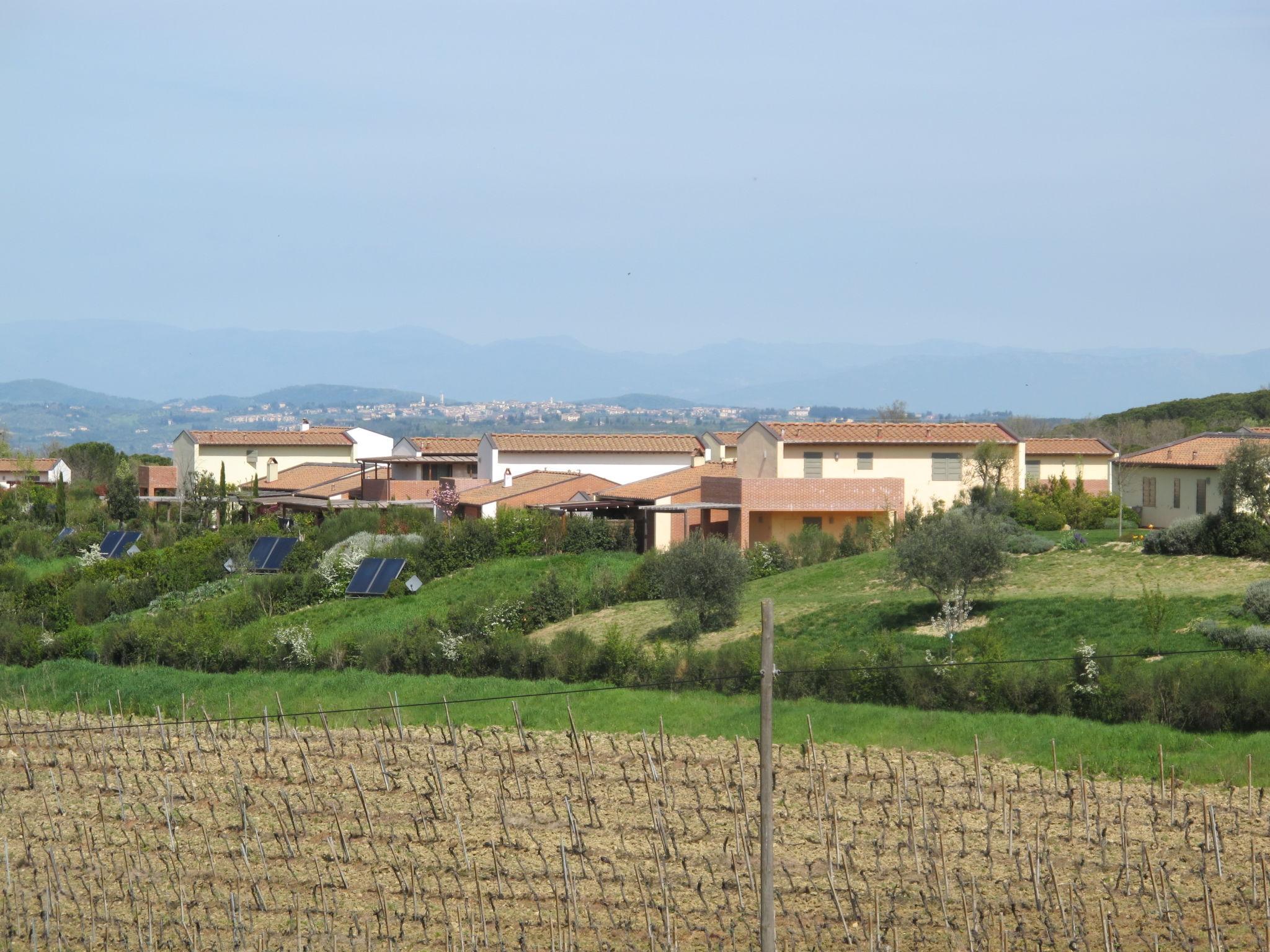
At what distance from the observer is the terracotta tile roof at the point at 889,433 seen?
4681 cm

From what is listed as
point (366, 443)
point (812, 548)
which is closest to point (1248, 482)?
point (812, 548)

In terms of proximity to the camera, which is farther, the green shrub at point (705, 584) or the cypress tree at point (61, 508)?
the cypress tree at point (61, 508)

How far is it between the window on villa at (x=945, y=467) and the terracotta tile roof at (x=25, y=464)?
2396 inches

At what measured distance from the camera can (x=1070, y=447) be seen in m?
55.1

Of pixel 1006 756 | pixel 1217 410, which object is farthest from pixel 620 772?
pixel 1217 410

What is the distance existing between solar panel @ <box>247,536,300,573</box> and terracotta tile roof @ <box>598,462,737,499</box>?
10.2 m

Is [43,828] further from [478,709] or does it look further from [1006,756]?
[1006,756]

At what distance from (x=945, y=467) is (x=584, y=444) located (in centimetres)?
1733

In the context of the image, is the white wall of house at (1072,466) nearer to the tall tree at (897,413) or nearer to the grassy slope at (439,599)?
the grassy slope at (439,599)

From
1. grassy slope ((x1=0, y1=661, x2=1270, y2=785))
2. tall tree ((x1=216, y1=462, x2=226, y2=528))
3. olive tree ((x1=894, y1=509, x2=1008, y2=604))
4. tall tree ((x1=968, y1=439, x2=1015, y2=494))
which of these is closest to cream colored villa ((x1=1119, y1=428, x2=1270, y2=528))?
tall tree ((x1=968, y1=439, x2=1015, y2=494))

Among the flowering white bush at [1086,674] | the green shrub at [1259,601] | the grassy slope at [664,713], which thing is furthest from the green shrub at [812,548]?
the flowering white bush at [1086,674]

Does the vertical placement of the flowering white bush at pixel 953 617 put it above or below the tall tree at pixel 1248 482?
below

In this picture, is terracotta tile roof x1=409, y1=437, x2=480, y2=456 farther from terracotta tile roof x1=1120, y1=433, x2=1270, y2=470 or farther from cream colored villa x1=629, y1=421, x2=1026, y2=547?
terracotta tile roof x1=1120, y1=433, x2=1270, y2=470

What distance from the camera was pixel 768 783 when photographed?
38.8 feet
